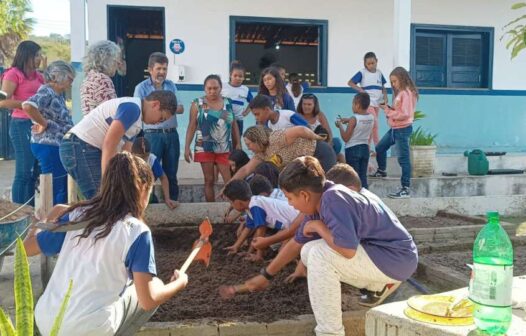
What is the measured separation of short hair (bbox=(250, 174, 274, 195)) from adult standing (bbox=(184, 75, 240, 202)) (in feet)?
4.47

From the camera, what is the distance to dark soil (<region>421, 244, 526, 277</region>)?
4563 mm

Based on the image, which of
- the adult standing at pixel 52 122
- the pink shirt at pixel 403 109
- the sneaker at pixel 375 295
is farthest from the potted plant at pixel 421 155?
the adult standing at pixel 52 122

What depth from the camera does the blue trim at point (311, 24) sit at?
863 centimetres

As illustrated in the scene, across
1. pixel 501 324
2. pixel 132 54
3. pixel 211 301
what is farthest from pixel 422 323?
pixel 132 54

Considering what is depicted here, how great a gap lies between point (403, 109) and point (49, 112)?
426 centimetres

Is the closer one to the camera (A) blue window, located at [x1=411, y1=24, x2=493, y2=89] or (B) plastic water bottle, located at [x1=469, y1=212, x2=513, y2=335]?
(B) plastic water bottle, located at [x1=469, y1=212, x2=513, y2=335]

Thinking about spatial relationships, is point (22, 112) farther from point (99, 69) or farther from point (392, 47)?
point (392, 47)

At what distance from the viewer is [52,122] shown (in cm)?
493

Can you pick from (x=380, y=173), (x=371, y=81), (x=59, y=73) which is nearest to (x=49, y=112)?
(x=59, y=73)

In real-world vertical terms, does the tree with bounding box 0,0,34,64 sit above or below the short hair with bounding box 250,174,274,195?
above

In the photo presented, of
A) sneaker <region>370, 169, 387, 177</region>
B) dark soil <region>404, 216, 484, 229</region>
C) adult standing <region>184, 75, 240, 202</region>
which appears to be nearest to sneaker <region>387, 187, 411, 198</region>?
dark soil <region>404, 216, 484, 229</region>

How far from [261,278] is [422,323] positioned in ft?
4.75

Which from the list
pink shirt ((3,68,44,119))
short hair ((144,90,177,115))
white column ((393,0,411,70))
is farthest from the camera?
white column ((393,0,411,70))

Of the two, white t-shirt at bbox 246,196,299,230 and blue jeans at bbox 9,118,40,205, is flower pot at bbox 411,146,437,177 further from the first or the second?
blue jeans at bbox 9,118,40,205
